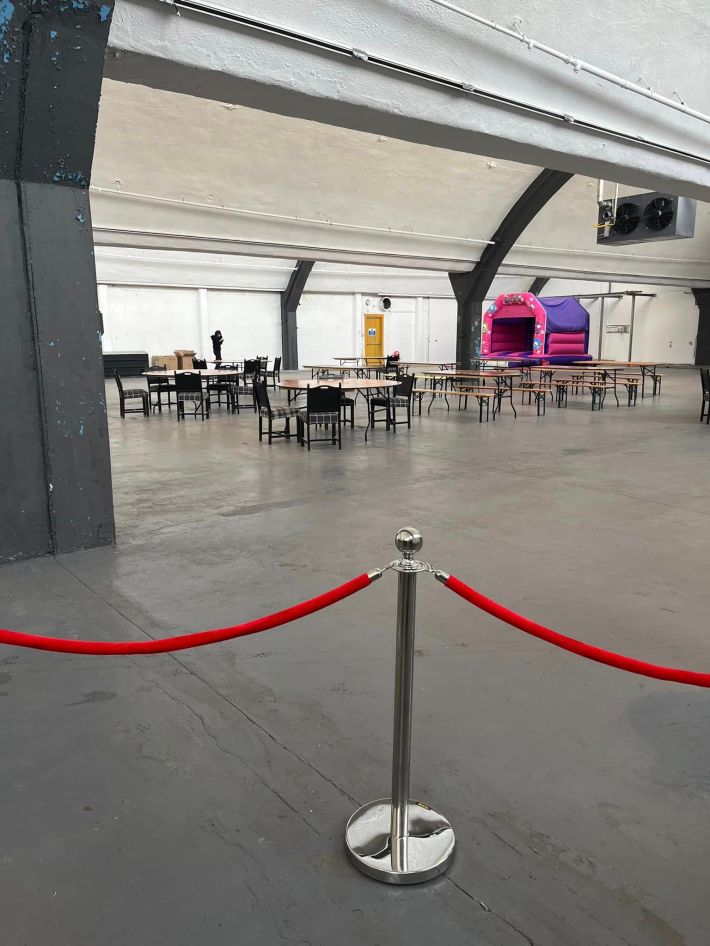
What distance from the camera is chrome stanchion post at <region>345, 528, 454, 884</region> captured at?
5.95 feet

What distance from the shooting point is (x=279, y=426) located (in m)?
10.8

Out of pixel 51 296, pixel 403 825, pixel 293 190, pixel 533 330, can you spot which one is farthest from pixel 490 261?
pixel 403 825

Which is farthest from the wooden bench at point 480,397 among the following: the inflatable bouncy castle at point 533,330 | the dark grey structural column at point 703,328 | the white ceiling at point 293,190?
the dark grey structural column at point 703,328

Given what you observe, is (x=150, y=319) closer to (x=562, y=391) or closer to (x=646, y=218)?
(x=562, y=391)

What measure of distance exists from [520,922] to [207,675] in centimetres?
161

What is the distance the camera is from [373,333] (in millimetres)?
26172

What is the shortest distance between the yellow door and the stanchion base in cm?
2474

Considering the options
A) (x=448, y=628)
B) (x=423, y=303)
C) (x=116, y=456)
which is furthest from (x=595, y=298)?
(x=448, y=628)

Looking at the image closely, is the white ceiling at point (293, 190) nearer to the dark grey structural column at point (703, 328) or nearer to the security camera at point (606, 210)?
the security camera at point (606, 210)

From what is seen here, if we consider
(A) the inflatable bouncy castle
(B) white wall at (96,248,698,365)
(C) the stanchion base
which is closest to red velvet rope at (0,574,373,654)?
(C) the stanchion base

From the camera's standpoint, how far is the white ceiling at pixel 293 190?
34.3 ft

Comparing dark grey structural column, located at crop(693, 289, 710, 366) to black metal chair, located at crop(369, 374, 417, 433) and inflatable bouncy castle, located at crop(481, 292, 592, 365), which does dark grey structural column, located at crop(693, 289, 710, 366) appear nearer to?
inflatable bouncy castle, located at crop(481, 292, 592, 365)

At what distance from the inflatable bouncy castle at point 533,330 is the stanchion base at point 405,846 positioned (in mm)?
19678

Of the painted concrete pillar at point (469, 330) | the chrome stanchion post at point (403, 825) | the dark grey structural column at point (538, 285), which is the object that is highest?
the dark grey structural column at point (538, 285)
